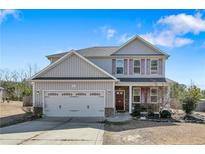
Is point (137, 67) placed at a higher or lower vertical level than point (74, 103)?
higher

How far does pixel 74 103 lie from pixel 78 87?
1304mm

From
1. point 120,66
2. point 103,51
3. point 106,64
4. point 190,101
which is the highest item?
point 103,51

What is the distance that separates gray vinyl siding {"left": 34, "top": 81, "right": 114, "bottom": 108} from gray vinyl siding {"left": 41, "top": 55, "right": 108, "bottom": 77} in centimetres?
71

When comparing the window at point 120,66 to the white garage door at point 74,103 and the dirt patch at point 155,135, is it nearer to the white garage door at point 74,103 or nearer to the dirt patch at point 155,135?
the white garage door at point 74,103

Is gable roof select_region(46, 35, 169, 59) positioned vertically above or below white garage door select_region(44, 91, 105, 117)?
above

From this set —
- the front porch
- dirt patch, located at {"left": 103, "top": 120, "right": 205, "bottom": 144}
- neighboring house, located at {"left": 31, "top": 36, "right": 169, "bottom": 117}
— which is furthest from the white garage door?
dirt patch, located at {"left": 103, "top": 120, "right": 205, "bottom": 144}

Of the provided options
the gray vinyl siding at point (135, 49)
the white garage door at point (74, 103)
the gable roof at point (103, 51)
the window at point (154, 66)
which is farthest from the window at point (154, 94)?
the white garage door at point (74, 103)

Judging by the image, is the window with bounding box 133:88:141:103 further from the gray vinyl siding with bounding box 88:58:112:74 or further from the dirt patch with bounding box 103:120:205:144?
the dirt patch with bounding box 103:120:205:144

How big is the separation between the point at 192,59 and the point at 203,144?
55.9ft

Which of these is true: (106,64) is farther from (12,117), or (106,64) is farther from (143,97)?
(12,117)

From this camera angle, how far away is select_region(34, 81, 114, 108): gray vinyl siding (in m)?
22.8

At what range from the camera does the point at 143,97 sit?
26.9 m

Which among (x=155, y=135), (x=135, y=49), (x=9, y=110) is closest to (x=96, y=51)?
(x=135, y=49)
